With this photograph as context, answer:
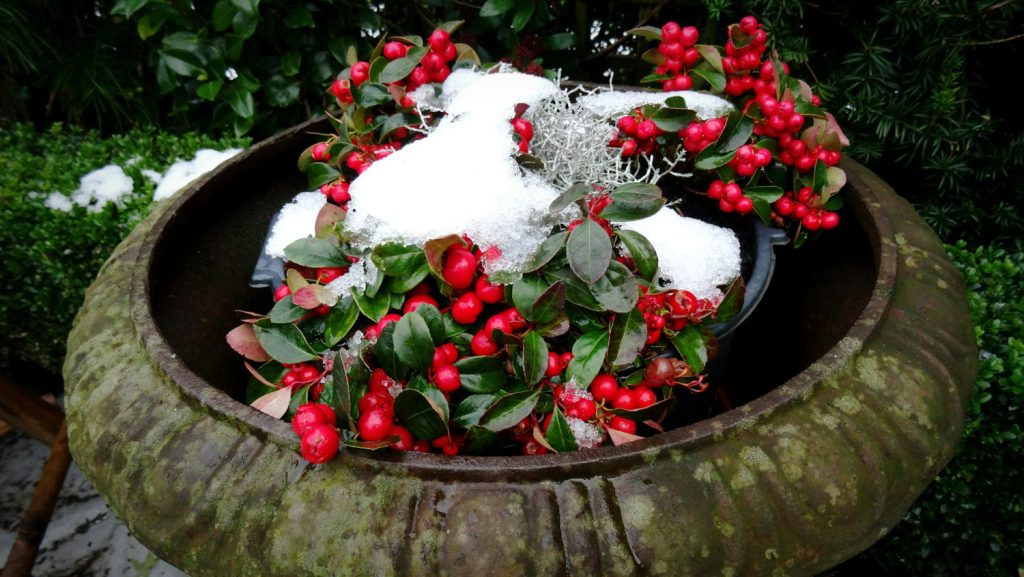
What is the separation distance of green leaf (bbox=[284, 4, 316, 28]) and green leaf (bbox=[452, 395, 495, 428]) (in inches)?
A: 57.3

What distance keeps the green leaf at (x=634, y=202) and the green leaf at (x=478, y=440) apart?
274 mm

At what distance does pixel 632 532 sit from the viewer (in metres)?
0.61

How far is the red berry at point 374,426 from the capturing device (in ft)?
2.11

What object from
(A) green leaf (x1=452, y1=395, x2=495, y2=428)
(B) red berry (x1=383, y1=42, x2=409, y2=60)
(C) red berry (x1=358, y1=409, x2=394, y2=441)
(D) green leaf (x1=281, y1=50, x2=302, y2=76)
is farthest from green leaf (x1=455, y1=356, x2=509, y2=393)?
(D) green leaf (x1=281, y1=50, x2=302, y2=76)

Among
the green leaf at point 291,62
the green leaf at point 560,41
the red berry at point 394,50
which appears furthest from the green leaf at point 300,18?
the red berry at point 394,50

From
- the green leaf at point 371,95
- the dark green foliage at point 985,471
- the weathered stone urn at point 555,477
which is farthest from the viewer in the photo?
the dark green foliage at point 985,471

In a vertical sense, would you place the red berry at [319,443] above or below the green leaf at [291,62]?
above

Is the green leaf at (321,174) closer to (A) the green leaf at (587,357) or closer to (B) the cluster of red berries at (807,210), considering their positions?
(A) the green leaf at (587,357)

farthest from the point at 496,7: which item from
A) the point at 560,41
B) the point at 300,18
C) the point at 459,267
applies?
the point at 459,267

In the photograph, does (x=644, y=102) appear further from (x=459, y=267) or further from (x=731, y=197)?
(x=459, y=267)

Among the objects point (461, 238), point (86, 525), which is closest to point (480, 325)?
point (461, 238)

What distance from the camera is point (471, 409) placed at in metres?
0.72

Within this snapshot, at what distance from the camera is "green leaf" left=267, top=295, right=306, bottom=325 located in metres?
0.81

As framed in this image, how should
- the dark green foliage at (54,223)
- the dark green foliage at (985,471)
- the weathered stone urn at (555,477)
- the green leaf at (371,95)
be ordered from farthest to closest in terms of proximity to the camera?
the dark green foliage at (54,223) → the dark green foliage at (985,471) → the green leaf at (371,95) → the weathered stone urn at (555,477)
